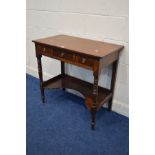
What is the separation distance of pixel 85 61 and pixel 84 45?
276 mm

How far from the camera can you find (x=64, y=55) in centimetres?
195

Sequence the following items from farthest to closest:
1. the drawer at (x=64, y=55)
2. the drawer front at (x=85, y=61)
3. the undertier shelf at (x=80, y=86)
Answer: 1. the undertier shelf at (x=80, y=86)
2. the drawer at (x=64, y=55)
3. the drawer front at (x=85, y=61)

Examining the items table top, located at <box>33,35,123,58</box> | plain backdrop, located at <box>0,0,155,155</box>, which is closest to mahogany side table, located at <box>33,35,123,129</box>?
table top, located at <box>33,35,123,58</box>

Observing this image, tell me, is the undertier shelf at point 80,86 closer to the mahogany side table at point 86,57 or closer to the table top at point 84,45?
the mahogany side table at point 86,57

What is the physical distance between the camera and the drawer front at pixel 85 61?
1.74 meters

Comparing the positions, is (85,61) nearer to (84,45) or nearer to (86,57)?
(86,57)

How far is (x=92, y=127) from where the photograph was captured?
1988 mm

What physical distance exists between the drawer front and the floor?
0.65 meters

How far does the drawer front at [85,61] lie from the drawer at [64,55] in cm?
7

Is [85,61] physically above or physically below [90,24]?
below
